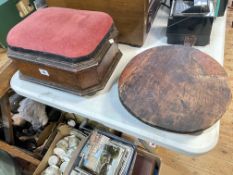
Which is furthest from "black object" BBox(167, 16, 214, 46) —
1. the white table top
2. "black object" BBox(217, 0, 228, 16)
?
"black object" BBox(217, 0, 228, 16)

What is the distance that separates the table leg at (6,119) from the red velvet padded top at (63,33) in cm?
29

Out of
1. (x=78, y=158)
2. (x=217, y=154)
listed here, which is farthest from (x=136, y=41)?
(x=217, y=154)

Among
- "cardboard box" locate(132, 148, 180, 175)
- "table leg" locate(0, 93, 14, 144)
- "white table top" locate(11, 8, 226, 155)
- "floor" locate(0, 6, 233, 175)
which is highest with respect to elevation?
"white table top" locate(11, 8, 226, 155)

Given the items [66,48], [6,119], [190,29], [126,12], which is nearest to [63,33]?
[66,48]

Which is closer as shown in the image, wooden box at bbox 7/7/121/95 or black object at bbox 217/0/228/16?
wooden box at bbox 7/7/121/95

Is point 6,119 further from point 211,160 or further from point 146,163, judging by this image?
point 211,160

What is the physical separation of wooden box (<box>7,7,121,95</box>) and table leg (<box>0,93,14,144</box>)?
0.71ft

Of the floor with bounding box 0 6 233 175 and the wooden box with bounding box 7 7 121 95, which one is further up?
the wooden box with bounding box 7 7 121 95

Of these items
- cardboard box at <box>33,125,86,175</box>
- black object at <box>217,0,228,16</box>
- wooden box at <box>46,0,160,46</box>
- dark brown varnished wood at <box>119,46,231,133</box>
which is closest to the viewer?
dark brown varnished wood at <box>119,46,231,133</box>

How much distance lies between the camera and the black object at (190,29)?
2.14ft

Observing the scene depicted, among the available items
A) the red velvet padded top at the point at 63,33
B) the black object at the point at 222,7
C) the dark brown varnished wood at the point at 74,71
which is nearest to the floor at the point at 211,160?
the black object at the point at 222,7

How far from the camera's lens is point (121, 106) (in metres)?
0.58

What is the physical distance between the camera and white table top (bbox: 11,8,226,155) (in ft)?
1.63

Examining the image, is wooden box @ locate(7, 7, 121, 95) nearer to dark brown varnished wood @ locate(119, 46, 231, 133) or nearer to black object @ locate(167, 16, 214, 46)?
dark brown varnished wood @ locate(119, 46, 231, 133)
